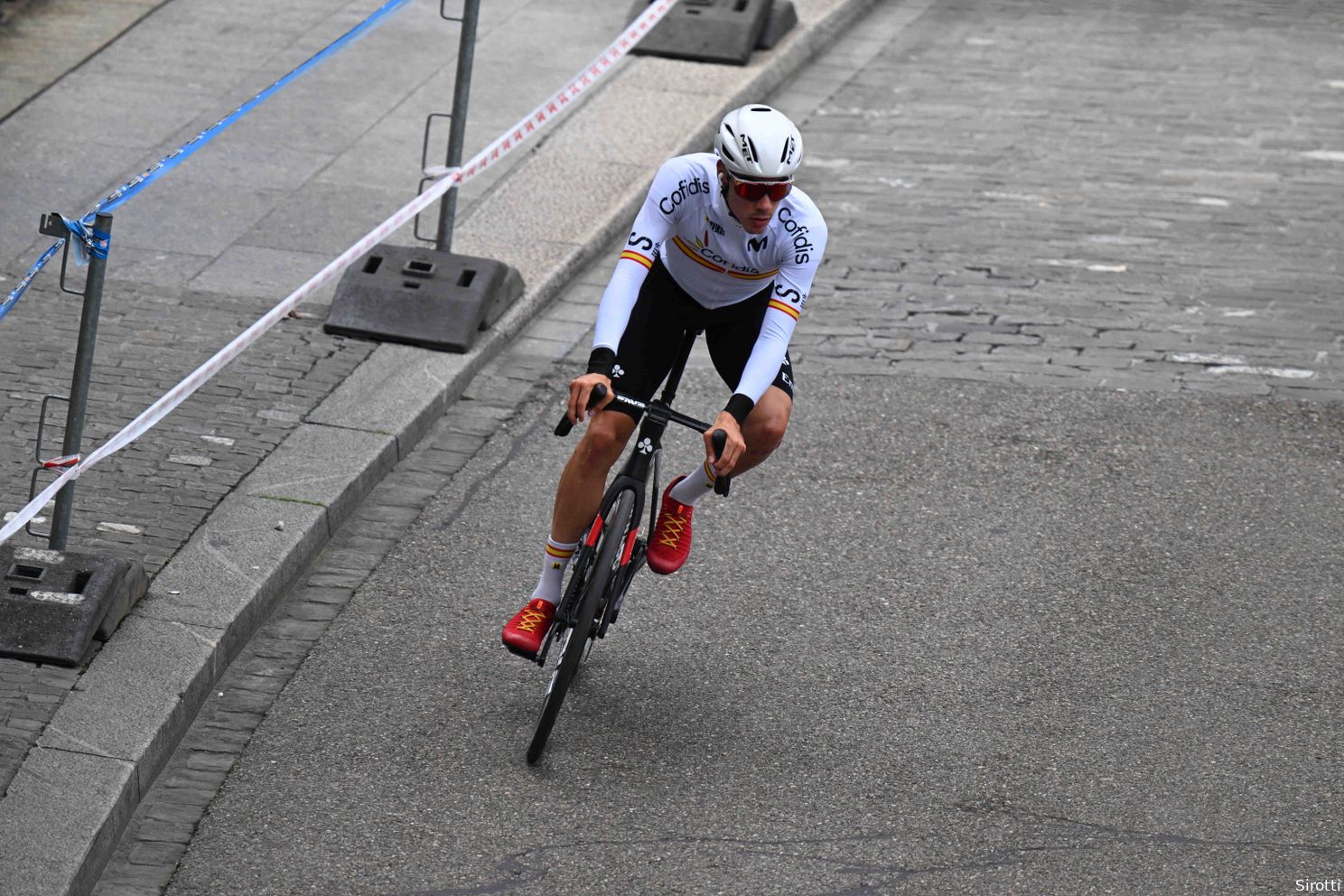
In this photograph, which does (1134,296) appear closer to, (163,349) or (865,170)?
(865,170)

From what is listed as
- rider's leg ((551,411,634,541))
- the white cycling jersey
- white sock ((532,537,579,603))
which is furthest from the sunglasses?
white sock ((532,537,579,603))

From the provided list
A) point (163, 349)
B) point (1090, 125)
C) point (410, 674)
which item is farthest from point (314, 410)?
point (1090, 125)

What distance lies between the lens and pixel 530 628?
5.79m

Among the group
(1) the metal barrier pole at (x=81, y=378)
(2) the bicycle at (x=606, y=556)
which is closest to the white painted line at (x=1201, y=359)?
(2) the bicycle at (x=606, y=556)

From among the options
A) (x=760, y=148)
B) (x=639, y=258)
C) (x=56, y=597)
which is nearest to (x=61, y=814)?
(x=56, y=597)

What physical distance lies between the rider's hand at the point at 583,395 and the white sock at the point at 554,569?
69 cm

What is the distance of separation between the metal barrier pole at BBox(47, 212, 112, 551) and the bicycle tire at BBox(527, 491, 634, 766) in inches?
71.7

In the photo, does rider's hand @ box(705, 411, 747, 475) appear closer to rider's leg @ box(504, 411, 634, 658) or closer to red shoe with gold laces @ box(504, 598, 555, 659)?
rider's leg @ box(504, 411, 634, 658)

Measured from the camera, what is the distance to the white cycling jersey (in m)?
5.71

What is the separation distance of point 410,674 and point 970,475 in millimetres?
2890

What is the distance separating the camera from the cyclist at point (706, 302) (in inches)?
218

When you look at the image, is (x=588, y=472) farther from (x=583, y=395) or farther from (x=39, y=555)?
(x=39, y=555)

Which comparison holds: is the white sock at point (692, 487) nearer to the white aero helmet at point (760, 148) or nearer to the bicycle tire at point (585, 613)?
the bicycle tire at point (585, 613)

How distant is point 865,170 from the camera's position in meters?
11.4
